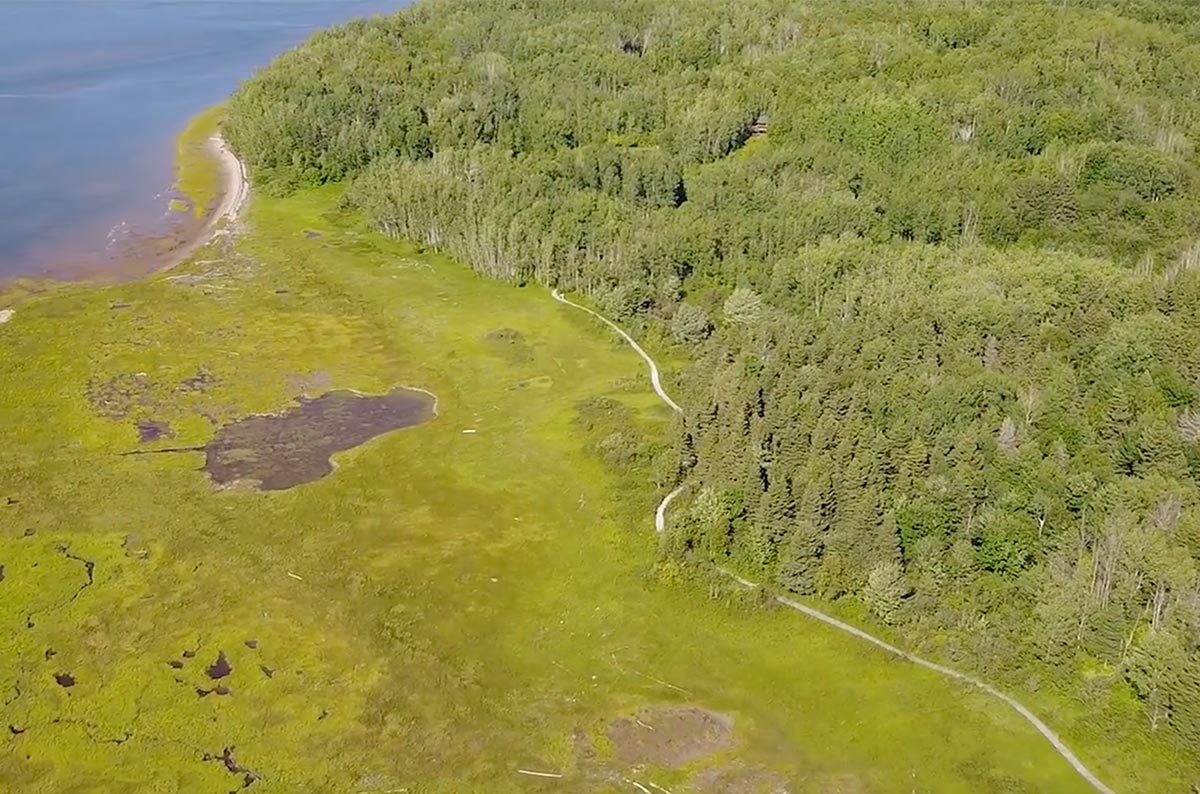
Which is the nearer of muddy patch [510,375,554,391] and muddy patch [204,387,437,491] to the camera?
muddy patch [204,387,437,491]

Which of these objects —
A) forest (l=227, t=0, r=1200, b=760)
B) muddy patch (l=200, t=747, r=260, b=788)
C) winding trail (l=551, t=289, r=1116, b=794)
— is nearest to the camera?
muddy patch (l=200, t=747, r=260, b=788)

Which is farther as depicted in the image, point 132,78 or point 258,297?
point 132,78

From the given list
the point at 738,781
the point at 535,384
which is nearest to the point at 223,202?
the point at 535,384

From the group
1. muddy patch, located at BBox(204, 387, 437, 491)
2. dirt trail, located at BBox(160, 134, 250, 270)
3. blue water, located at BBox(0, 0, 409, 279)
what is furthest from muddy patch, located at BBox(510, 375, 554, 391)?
blue water, located at BBox(0, 0, 409, 279)

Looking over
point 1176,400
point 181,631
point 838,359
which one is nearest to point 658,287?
point 838,359

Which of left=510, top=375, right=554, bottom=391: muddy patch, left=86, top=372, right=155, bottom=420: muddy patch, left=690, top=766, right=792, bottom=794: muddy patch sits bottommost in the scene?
left=510, top=375, right=554, bottom=391: muddy patch

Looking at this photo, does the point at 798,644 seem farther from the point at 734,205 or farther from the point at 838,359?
the point at 734,205

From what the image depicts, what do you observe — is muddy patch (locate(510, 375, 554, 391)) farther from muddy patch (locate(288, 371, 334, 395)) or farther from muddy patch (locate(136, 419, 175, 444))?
A: muddy patch (locate(136, 419, 175, 444))
